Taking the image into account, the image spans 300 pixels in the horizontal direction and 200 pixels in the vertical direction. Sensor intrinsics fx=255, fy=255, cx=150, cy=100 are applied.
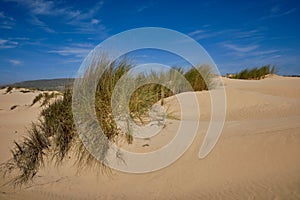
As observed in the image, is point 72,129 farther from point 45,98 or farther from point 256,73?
point 256,73

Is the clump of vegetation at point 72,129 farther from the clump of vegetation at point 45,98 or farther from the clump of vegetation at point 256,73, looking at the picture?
the clump of vegetation at point 256,73

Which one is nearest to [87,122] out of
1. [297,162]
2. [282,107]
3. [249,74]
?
[297,162]

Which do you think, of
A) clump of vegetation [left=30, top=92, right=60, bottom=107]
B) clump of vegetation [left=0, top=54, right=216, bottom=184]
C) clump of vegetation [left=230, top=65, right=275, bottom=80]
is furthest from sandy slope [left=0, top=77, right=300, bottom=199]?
clump of vegetation [left=230, top=65, right=275, bottom=80]

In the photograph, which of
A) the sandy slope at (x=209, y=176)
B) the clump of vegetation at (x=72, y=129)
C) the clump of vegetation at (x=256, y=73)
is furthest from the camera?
the clump of vegetation at (x=256, y=73)

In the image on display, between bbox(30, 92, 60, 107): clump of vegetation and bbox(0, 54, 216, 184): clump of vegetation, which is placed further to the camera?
bbox(30, 92, 60, 107): clump of vegetation

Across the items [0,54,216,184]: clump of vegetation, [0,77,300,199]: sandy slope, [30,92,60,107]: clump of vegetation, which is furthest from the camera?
[30,92,60,107]: clump of vegetation

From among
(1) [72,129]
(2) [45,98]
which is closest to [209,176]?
(1) [72,129]

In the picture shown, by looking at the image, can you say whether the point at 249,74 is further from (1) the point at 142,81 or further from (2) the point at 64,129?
(2) the point at 64,129

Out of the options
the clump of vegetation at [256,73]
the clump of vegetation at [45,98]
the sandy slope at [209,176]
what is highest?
the clump of vegetation at [256,73]

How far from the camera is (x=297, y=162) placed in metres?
2.77

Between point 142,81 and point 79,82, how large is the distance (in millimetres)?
1236

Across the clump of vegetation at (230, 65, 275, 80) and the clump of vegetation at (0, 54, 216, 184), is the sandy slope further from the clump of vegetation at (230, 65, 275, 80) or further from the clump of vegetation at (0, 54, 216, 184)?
the clump of vegetation at (230, 65, 275, 80)

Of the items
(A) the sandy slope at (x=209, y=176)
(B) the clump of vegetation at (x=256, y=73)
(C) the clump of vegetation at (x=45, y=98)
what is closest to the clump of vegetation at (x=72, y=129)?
(A) the sandy slope at (x=209, y=176)

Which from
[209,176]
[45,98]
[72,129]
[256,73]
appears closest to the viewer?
[209,176]
